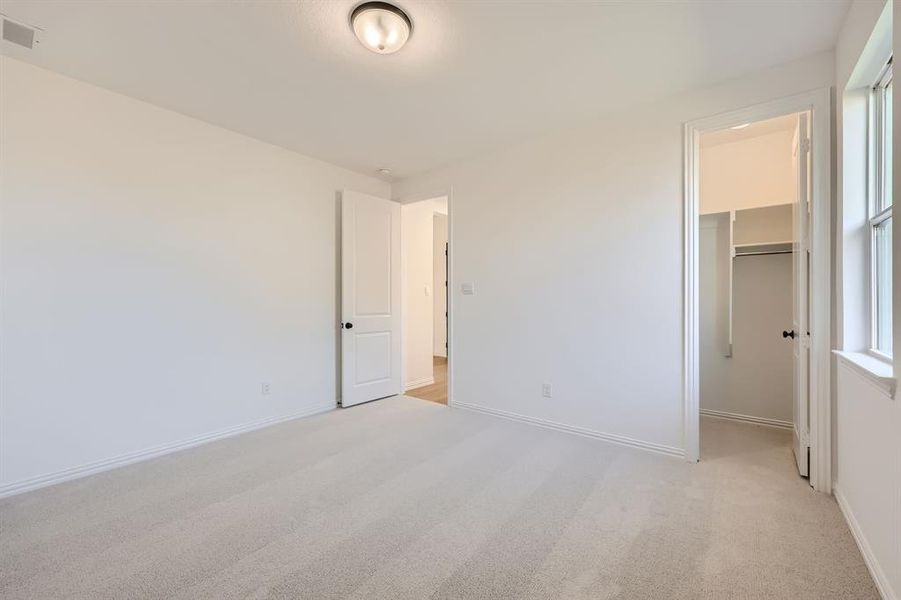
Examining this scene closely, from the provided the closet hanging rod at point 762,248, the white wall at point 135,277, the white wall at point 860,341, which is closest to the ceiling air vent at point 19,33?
the white wall at point 135,277

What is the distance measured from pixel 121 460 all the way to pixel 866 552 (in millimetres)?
4060

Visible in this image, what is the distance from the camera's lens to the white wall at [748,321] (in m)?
3.27

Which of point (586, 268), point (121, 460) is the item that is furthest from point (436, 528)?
point (121, 460)

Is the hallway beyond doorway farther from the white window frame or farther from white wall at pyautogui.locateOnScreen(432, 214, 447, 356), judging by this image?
the white window frame

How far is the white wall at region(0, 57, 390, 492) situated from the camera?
2.26 meters

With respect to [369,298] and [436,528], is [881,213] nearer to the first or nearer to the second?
[436,528]

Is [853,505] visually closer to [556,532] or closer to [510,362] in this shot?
[556,532]

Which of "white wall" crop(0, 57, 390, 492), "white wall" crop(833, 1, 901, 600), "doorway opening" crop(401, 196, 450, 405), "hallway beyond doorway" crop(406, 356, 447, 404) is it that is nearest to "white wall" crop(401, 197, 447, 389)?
"doorway opening" crop(401, 196, 450, 405)

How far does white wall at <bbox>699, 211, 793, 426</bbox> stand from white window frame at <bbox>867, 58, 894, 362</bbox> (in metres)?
1.51

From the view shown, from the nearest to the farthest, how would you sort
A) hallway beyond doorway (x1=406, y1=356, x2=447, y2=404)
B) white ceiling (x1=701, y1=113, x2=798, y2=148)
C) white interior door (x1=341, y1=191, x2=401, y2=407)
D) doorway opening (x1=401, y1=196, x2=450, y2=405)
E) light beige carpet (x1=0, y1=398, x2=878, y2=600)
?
light beige carpet (x1=0, y1=398, x2=878, y2=600) < white ceiling (x1=701, y1=113, x2=798, y2=148) < white interior door (x1=341, y1=191, x2=401, y2=407) < hallway beyond doorway (x1=406, y1=356, x2=447, y2=404) < doorway opening (x1=401, y1=196, x2=450, y2=405)

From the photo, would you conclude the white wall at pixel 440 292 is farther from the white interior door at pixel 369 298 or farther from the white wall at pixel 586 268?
the white wall at pixel 586 268

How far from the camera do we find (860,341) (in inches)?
76.4

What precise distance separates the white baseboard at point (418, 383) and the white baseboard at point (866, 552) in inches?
145

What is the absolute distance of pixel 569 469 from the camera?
8.17ft
